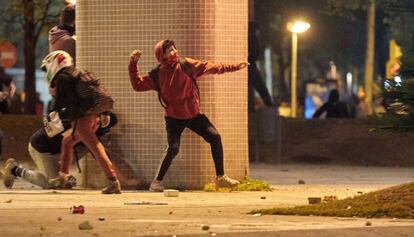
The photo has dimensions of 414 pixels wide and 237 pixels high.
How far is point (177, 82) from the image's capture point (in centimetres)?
1540

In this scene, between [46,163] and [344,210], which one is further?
[46,163]

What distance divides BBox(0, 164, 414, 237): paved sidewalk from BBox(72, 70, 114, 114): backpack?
36.5 inches

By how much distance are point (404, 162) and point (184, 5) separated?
8.90m

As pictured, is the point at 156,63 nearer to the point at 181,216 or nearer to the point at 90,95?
the point at 90,95

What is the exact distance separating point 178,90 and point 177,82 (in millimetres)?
88

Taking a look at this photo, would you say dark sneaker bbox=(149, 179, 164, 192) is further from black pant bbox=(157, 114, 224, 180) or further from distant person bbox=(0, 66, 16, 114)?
distant person bbox=(0, 66, 16, 114)

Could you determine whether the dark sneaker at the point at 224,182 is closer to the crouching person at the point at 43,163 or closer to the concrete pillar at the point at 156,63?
the concrete pillar at the point at 156,63

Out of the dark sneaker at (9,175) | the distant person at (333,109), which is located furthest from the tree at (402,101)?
the distant person at (333,109)

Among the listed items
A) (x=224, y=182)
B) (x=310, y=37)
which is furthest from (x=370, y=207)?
(x=310, y=37)

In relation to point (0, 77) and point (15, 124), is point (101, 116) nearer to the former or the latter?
point (0, 77)

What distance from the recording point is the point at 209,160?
16141 millimetres

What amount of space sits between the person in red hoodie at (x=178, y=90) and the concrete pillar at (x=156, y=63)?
55 centimetres

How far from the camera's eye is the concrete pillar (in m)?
16.1

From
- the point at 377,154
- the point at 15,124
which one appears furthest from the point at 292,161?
the point at 15,124
